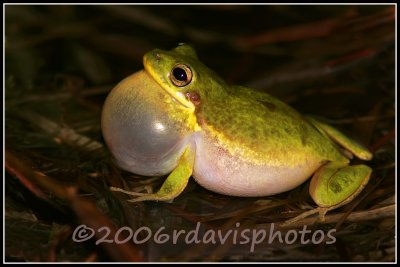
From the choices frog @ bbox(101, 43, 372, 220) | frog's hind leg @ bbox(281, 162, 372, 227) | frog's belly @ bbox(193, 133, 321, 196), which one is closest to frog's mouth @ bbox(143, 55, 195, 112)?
frog @ bbox(101, 43, 372, 220)

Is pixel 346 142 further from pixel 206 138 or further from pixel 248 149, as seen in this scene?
pixel 206 138

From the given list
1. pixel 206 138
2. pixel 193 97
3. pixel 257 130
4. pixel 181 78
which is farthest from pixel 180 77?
pixel 257 130

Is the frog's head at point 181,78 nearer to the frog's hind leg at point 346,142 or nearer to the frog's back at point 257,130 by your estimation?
the frog's back at point 257,130

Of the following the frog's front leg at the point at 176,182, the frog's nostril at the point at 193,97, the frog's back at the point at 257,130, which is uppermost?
the frog's nostril at the point at 193,97

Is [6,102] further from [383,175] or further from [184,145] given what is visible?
[383,175]

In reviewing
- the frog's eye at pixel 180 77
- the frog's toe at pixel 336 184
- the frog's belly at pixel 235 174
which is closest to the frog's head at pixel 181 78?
the frog's eye at pixel 180 77

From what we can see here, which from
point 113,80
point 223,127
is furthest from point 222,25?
point 223,127
